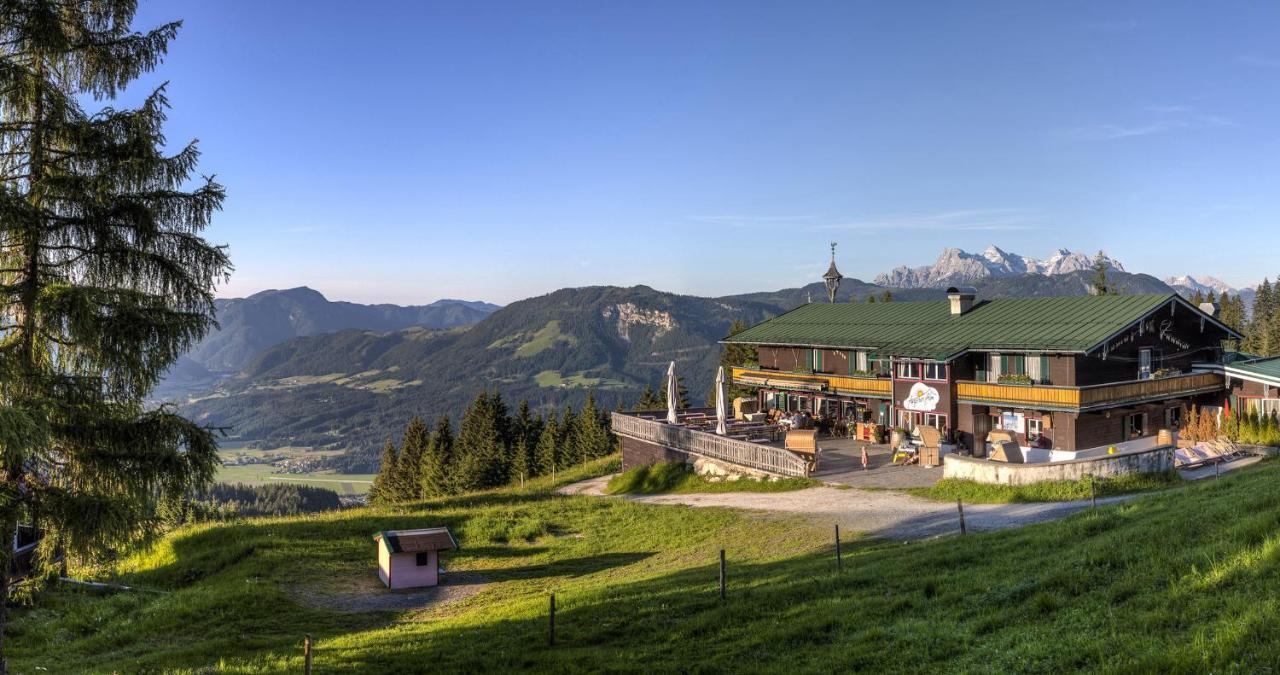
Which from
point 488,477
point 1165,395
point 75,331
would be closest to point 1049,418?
point 1165,395

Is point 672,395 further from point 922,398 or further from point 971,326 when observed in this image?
point 971,326

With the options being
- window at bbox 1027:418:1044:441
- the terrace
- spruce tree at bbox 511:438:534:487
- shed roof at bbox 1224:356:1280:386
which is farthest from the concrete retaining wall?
spruce tree at bbox 511:438:534:487

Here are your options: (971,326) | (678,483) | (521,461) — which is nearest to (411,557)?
(678,483)

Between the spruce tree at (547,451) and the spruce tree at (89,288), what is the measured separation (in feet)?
185

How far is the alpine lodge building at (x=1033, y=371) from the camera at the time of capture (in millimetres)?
31578

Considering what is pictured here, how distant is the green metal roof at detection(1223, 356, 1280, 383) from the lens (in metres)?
32.8

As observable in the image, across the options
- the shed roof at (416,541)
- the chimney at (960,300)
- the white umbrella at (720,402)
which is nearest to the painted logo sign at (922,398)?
the chimney at (960,300)

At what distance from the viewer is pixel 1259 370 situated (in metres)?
33.7

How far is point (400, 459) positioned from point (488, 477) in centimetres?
1406

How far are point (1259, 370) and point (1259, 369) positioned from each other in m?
0.21

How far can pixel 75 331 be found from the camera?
33.3ft

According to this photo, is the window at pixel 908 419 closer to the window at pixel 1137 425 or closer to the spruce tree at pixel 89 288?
the window at pixel 1137 425

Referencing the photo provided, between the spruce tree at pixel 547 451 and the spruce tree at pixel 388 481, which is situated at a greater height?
the spruce tree at pixel 547 451

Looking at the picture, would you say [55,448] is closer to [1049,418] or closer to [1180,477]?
[1180,477]
